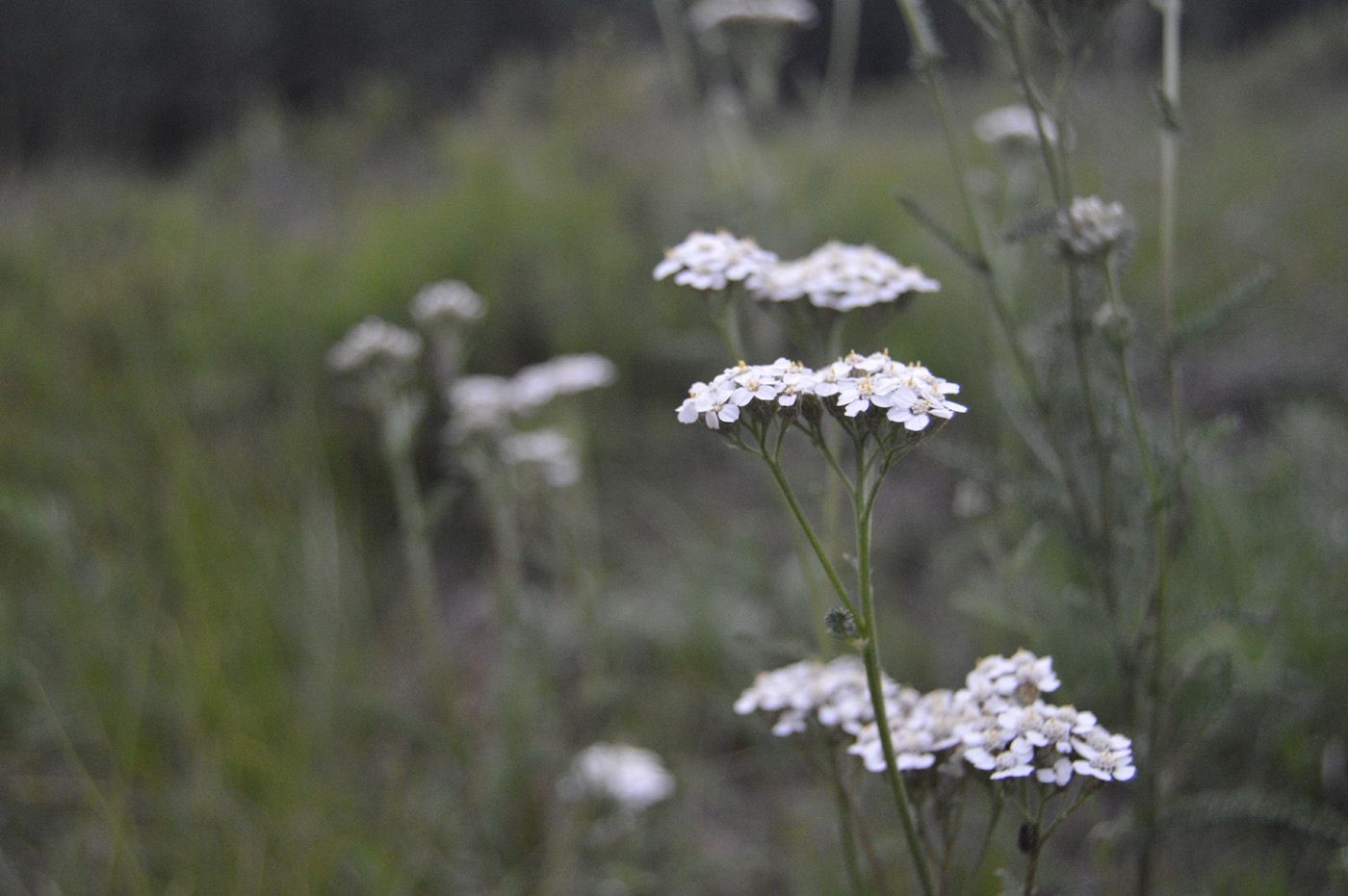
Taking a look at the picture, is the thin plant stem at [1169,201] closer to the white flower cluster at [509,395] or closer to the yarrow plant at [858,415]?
the yarrow plant at [858,415]

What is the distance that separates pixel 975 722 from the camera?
89cm

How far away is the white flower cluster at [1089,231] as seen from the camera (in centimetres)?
110

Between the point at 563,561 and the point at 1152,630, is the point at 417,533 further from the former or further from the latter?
the point at 1152,630

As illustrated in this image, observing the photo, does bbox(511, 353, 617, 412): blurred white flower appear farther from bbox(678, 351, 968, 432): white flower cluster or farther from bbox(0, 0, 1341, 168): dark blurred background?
bbox(0, 0, 1341, 168): dark blurred background

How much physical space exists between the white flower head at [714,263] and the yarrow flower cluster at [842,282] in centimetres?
2

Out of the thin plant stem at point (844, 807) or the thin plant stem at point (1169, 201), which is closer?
the thin plant stem at point (844, 807)

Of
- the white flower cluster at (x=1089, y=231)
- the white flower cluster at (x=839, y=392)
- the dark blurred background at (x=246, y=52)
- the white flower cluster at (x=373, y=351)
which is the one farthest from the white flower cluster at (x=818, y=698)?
the dark blurred background at (x=246, y=52)

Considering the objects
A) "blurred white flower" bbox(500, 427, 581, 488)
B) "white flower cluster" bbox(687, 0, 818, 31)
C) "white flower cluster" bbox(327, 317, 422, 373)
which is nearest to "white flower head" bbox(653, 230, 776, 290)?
"white flower cluster" bbox(327, 317, 422, 373)

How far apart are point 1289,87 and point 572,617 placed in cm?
880

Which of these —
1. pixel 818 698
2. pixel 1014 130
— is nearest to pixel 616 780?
pixel 818 698

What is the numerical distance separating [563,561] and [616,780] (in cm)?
105

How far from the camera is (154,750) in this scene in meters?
2.23

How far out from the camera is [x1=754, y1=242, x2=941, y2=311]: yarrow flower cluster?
1.16 m

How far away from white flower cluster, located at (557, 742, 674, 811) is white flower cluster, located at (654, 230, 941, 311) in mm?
Result: 1060
